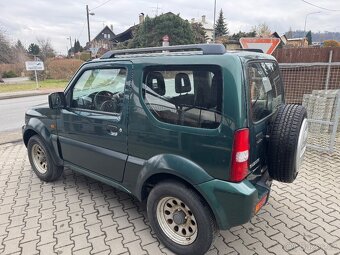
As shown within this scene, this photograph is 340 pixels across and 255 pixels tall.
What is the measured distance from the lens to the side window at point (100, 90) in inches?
107

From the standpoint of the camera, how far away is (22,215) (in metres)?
3.08

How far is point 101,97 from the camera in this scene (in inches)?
118

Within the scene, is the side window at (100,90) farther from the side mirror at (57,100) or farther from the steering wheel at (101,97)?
the side mirror at (57,100)

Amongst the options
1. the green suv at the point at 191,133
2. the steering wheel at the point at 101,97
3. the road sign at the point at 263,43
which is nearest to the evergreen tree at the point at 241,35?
the road sign at the point at 263,43

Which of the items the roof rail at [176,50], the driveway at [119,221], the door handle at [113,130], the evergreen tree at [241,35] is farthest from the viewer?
the evergreen tree at [241,35]

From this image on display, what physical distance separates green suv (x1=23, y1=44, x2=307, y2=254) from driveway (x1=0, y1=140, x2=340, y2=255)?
44 cm

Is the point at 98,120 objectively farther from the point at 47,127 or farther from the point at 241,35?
the point at 241,35

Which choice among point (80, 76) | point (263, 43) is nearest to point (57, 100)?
point (80, 76)

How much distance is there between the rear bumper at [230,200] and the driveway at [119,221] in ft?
1.86

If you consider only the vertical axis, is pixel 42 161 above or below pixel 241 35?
below

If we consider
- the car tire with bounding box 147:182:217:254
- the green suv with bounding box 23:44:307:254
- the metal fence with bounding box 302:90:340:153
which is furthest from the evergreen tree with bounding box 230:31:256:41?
the car tire with bounding box 147:182:217:254

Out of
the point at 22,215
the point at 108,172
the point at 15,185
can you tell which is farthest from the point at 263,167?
the point at 15,185

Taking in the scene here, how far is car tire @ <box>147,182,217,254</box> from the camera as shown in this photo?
2.19 metres

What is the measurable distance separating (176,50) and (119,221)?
1917mm
